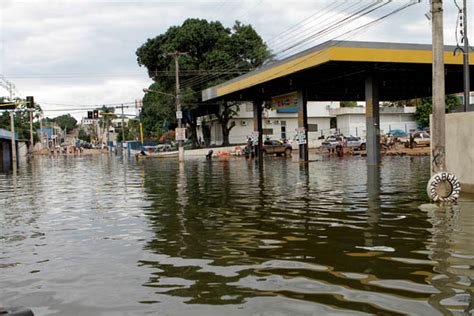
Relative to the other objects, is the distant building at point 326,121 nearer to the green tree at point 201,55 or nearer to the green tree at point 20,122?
the green tree at point 201,55

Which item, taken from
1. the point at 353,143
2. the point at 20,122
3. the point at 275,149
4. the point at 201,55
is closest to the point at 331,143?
the point at 353,143

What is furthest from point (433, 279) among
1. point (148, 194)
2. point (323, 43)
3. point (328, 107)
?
point (328, 107)

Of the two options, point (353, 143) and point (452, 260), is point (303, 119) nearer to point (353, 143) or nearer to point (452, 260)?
point (353, 143)

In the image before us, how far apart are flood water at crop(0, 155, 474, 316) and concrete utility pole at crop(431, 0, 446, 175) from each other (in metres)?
1.25

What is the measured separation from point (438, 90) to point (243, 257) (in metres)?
7.83

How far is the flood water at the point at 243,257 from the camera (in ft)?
17.4

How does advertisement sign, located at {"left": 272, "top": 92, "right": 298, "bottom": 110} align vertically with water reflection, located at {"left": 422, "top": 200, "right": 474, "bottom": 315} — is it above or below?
above

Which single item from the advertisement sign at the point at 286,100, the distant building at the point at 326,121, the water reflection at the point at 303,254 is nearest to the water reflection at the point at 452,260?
the water reflection at the point at 303,254

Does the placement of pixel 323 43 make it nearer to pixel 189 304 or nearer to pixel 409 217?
pixel 409 217

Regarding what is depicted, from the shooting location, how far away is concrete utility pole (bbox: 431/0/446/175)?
1277cm

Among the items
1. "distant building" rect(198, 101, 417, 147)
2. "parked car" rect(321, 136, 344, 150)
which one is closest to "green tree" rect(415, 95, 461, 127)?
"distant building" rect(198, 101, 417, 147)

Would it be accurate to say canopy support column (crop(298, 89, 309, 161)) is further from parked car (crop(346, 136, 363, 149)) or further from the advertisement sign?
parked car (crop(346, 136, 363, 149))

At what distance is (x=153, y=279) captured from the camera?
20.7 feet

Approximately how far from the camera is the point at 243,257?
734cm
